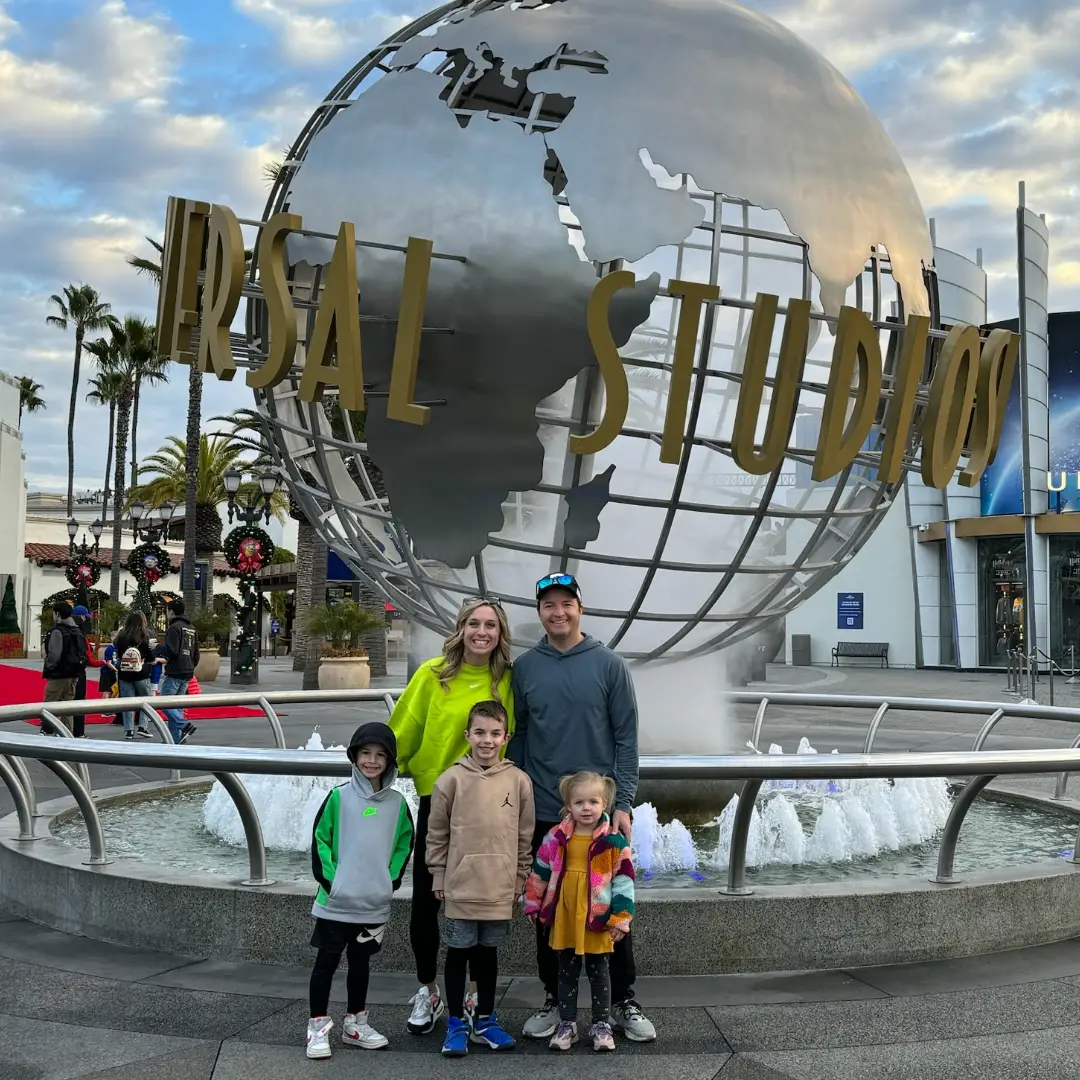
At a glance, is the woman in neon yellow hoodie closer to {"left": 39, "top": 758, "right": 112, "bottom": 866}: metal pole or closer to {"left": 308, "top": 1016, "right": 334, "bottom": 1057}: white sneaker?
{"left": 308, "top": 1016, "right": 334, "bottom": 1057}: white sneaker

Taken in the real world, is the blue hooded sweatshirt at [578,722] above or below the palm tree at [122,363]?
below

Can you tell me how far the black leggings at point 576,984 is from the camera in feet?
11.8

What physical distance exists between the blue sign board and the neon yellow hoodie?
3148 centimetres

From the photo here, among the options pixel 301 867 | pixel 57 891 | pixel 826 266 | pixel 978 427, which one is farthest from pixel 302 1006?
pixel 978 427

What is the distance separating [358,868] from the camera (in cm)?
363

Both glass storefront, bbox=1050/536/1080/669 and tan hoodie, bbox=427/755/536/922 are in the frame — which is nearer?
tan hoodie, bbox=427/755/536/922

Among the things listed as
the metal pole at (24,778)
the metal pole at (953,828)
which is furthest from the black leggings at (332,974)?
the metal pole at (24,778)

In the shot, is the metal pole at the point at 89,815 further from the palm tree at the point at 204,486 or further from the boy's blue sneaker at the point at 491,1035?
the palm tree at the point at 204,486

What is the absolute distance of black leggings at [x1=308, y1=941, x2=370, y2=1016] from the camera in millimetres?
3561

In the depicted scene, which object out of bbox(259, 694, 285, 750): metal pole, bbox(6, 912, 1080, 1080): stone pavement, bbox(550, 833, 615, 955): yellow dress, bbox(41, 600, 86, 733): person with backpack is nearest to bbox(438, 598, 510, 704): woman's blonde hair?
bbox(550, 833, 615, 955): yellow dress

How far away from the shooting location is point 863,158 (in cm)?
578

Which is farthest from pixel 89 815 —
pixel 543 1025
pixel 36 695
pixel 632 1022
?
pixel 36 695

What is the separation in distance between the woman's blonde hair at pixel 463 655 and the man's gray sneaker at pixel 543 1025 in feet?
3.27

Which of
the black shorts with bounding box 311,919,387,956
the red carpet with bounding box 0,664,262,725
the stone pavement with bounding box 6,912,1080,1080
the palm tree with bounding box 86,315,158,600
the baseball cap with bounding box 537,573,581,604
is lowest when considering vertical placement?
the red carpet with bounding box 0,664,262,725
